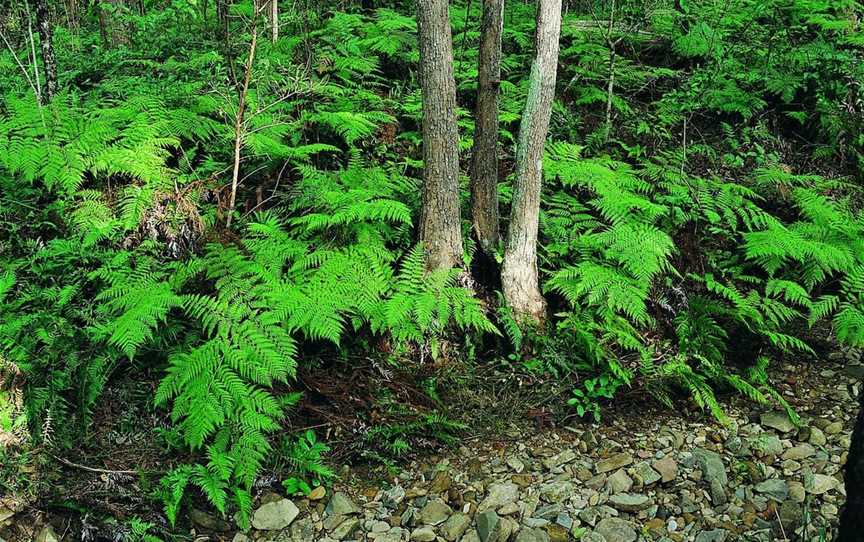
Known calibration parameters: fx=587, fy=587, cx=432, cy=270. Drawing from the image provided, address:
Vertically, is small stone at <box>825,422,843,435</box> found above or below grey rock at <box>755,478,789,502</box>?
above

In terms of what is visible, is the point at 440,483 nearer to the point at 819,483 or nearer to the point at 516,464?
the point at 516,464

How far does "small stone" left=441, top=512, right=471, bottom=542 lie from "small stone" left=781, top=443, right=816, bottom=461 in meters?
2.06

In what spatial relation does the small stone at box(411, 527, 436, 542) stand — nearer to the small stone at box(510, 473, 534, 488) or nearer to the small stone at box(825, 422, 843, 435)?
the small stone at box(510, 473, 534, 488)

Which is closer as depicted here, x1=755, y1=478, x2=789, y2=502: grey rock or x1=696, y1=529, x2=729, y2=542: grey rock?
x1=696, y1=529, x2=729, y2=542: grey rock

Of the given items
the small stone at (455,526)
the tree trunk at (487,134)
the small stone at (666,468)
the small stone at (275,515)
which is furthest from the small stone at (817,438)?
the small stone at (275,515)

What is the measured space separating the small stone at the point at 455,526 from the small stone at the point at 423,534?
62 mm

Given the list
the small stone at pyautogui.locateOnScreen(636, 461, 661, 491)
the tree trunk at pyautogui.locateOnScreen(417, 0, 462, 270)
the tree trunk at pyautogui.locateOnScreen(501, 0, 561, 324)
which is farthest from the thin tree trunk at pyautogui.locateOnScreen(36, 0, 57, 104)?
the small stone at pyautogui.locateOnScreen(636, 461, 661, 491)

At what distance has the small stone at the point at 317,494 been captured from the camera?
11.5ft

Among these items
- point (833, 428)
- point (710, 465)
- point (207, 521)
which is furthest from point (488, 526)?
point (833, 428)

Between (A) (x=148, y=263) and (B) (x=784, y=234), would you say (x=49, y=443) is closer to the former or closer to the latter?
(A) (x=148, y=263)

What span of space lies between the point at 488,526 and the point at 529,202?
7.91 ft

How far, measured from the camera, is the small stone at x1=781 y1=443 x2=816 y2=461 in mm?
3662

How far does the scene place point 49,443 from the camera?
3.36 m

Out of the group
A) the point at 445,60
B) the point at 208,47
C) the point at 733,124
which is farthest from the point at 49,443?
the point at 733,124
